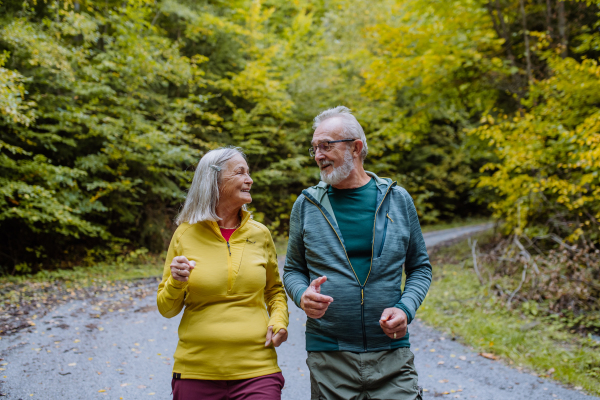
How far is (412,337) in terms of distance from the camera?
218 inches

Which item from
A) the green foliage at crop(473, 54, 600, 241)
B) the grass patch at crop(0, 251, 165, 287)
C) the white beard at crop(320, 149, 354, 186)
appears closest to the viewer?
the white beard at crop(320, 149, 354, 186)

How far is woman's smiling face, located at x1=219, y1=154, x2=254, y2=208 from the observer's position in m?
2.23

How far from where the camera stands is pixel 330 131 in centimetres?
213

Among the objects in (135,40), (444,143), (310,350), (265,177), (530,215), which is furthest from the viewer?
(444,143)

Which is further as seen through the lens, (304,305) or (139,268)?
(139,268)

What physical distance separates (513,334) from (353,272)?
13.7ft

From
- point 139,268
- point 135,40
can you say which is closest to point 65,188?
point 139,268

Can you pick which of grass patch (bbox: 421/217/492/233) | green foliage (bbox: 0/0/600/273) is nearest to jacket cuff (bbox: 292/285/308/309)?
green foliage (bbox: 0/0/600/273)

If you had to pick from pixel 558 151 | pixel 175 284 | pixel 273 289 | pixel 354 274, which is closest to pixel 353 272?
pixel 354 274

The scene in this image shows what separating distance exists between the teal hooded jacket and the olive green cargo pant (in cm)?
4

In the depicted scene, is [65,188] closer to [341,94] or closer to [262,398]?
[262,398]

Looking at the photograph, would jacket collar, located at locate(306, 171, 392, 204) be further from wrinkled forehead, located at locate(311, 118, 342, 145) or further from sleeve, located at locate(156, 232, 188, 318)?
sleeve, located at locate(156, 232, 188, 318)

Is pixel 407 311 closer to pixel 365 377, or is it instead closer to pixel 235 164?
pixel 365 377

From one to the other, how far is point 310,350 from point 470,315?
4989 mm
